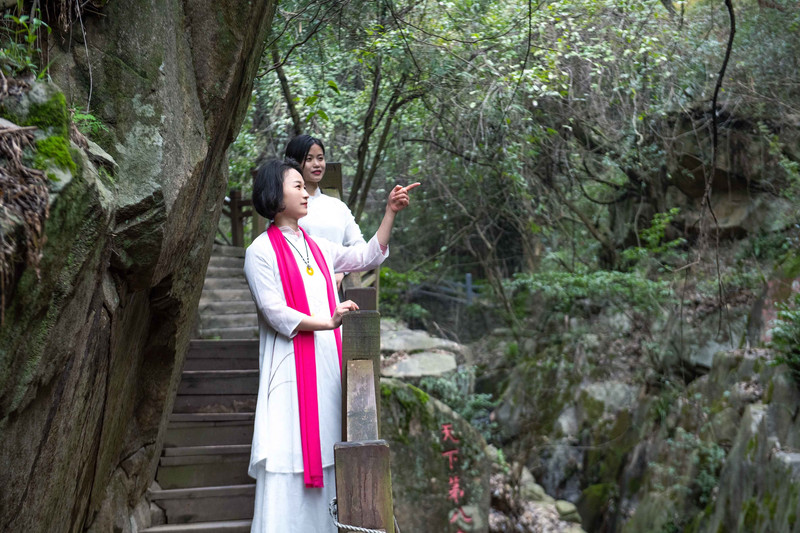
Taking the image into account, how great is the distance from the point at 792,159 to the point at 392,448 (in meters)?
6.49

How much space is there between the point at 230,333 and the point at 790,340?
520cm

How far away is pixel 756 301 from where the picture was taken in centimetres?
920

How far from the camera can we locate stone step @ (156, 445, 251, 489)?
14.6ft

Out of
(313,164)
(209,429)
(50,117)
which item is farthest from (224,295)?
(50,117)

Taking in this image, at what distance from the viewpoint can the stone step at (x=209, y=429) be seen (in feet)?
15.5

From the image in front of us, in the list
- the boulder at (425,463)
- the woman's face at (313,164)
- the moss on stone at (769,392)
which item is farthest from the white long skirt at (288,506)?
the moss on stone at (769,392)

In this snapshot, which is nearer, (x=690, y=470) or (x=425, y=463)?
(x=425, y=463)

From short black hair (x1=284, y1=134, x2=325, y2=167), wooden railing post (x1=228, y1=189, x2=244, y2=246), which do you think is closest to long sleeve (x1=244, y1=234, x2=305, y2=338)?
short black hair (x1=284, y1=134, x2=325, y2=167)

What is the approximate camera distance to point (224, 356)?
17.5 feet

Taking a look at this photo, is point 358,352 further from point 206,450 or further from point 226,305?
point 226,305

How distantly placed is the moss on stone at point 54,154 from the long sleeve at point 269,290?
115 centimetres

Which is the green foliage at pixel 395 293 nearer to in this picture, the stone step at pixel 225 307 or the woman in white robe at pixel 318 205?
the stone step at pixel 225 307

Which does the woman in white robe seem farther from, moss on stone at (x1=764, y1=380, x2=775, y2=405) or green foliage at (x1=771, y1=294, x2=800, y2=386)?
moss on stone at (x1=764, y1=380, x2=775, y2=405)

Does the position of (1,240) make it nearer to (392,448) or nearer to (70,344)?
(70,344)
